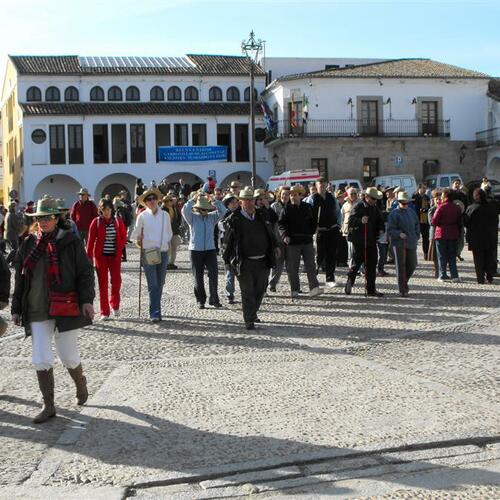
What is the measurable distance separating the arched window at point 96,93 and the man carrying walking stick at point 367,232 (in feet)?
132

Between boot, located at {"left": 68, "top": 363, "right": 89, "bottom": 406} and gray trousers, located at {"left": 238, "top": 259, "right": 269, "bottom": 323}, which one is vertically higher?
gray trousers, located at {"left": 238, "top": 259, "right": 269, "bottom": 323}

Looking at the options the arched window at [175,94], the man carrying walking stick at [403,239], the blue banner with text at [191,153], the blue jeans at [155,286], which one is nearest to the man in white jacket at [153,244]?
the blue jeans at [155,286]

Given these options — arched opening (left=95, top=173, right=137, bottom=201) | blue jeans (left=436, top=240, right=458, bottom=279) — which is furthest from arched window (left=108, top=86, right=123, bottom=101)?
blue jeans (left=436, top=240, right=458, bottom=279)

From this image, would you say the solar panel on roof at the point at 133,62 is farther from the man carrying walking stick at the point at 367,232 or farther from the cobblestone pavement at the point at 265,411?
the cobblestone pavement at the point at 265,411

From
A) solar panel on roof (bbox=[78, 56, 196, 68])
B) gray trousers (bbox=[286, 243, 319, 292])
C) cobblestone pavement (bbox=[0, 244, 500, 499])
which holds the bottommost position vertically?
cobblestone pavement (bbox=[0, 244, 500, 499])

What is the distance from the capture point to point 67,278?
6.57 metres

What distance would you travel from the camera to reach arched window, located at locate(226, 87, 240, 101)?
52.9 metres

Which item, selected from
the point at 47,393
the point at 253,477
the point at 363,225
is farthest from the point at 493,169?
the point at 253,477

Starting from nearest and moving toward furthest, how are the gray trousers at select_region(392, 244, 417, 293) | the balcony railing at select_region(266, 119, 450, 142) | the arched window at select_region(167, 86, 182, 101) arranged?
the gray trousers at select_region(392, 244, 417, 293) < the balcony railing at select_region(266, 119, 450, 142) < the arched window at select_region(167, 86, 182, 101)

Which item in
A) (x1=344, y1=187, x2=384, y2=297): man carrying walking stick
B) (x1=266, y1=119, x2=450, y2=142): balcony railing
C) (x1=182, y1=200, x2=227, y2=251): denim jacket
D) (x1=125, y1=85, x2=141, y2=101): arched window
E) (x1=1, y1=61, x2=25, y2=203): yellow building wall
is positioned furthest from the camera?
(x1=1, y1=61, x2=25, y2=203): yellow building wall

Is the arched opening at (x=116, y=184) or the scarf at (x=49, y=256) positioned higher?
the arched opening at (x=116, y=184)

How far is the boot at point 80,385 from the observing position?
677cm

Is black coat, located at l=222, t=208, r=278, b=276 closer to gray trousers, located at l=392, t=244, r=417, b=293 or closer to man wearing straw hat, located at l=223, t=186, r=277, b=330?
man wearing straw hat, located at l=223, t=186, r=277, b=330

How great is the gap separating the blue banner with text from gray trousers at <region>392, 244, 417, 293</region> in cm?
3687
